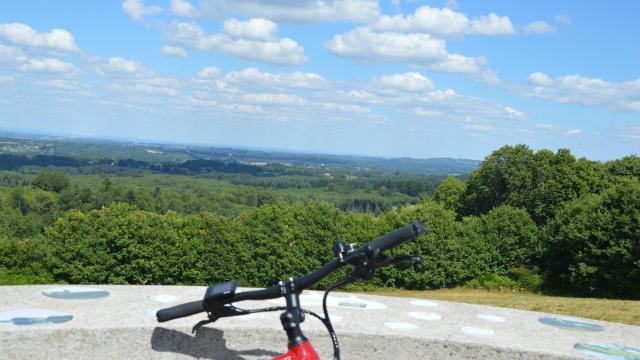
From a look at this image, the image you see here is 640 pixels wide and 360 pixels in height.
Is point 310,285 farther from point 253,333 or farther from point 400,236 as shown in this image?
point 253,333

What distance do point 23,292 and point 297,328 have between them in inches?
210

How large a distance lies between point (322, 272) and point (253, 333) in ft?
9.93

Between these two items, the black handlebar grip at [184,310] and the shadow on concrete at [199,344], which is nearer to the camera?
the black handlebar grip at [184,310]

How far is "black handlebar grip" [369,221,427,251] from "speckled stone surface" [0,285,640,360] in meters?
3.14

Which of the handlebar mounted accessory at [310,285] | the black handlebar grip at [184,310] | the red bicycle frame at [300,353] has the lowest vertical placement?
the red bicycle frame at [300,353]

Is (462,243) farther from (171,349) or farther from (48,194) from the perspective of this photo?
(48,194)

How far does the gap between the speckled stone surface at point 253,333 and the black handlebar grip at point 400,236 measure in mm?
3142

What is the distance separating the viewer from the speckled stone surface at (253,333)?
19.0 feet

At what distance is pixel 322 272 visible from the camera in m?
3.29

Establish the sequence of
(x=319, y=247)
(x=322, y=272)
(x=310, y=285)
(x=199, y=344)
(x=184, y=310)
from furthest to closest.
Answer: (x=319, y=247)
(x=199, y=344)
(x=184, y=310)
(x=310, y=285)
(x=322, y=272)

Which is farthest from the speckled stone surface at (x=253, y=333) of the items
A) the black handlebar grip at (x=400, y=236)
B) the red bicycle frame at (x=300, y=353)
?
the black handlebar grip at (x=400, y=236)

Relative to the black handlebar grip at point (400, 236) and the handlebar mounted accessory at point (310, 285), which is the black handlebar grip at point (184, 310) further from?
the black handlebar grip at point (400, 236)

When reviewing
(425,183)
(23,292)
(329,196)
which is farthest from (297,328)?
(425,183)

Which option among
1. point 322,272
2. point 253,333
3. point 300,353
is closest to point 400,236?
point 322,272
